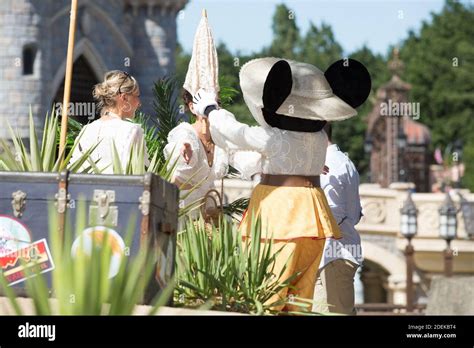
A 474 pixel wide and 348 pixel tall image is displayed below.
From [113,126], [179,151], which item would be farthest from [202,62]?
[113,126]

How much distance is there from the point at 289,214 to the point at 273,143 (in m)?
0.33

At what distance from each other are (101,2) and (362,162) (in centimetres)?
3426

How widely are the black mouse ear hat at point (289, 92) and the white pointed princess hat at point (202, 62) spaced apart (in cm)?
73

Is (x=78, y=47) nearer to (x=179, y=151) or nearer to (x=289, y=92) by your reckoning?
(x=179, y=151)

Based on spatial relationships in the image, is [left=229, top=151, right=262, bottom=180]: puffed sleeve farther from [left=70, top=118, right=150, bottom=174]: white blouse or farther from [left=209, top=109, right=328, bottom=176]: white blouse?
[left=70, top=118, right=150, bottom=174]: white blouse

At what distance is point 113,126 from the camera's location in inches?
297

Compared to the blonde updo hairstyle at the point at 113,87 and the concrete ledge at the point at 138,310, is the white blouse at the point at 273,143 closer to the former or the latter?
the blonde updo hairstyle at the point at 113,87

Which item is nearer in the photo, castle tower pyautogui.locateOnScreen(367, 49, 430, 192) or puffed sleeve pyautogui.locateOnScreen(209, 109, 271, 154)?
puffed sleeve pyautogui.locateOnScreen(209, 109, 271, 154)

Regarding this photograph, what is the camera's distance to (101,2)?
4053cm

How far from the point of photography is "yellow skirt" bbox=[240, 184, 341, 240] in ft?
23.2

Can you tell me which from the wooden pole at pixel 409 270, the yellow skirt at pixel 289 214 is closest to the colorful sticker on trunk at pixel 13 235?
the yellow skirt at pixel 289 214

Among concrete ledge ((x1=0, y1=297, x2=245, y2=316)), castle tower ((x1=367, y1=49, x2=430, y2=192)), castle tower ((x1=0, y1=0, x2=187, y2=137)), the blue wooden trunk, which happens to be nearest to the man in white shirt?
the blue wooden trunk

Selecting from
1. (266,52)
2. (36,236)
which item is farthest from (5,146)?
(266,52)
